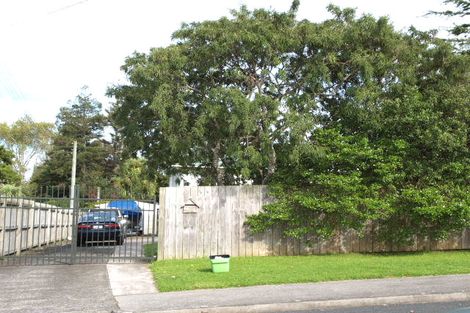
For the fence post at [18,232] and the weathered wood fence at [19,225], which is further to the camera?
the fence post at [18,232]

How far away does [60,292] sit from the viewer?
34.3ft

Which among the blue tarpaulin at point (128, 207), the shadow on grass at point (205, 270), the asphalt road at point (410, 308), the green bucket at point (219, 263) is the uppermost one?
the blue tarpaulin at point (128, 207)

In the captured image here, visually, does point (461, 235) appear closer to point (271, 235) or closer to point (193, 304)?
point (271, 235)

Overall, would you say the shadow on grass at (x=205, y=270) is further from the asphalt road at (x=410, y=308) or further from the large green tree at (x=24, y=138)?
the large green tree at (x=24, y=138)

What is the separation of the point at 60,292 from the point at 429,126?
10.2 metres

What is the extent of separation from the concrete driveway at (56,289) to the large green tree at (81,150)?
44.7 meters

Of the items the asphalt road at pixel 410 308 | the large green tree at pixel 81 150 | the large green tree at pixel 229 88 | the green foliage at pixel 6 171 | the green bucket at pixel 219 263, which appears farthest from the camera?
the large green tree at pixel 81 150

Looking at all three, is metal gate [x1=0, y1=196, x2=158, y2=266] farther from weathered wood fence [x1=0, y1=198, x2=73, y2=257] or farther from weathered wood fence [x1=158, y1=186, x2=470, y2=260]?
weathered wood fence [x1=158, y1=186, x2=470, y2=260]

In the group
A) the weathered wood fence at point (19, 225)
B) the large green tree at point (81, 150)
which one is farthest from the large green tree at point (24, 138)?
the weathered wood fence at point (19, 225)

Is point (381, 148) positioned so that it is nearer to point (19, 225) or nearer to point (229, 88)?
point (229, 88)

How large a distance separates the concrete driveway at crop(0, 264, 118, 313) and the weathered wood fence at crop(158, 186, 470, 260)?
210 centimetres

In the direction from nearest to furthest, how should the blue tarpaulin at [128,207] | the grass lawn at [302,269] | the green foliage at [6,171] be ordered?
the grass lawn at [302,269], the blue tarpaulin at [128,207], the green foliage at [6,171]

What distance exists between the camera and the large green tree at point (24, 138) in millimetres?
63250

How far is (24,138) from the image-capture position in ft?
211
